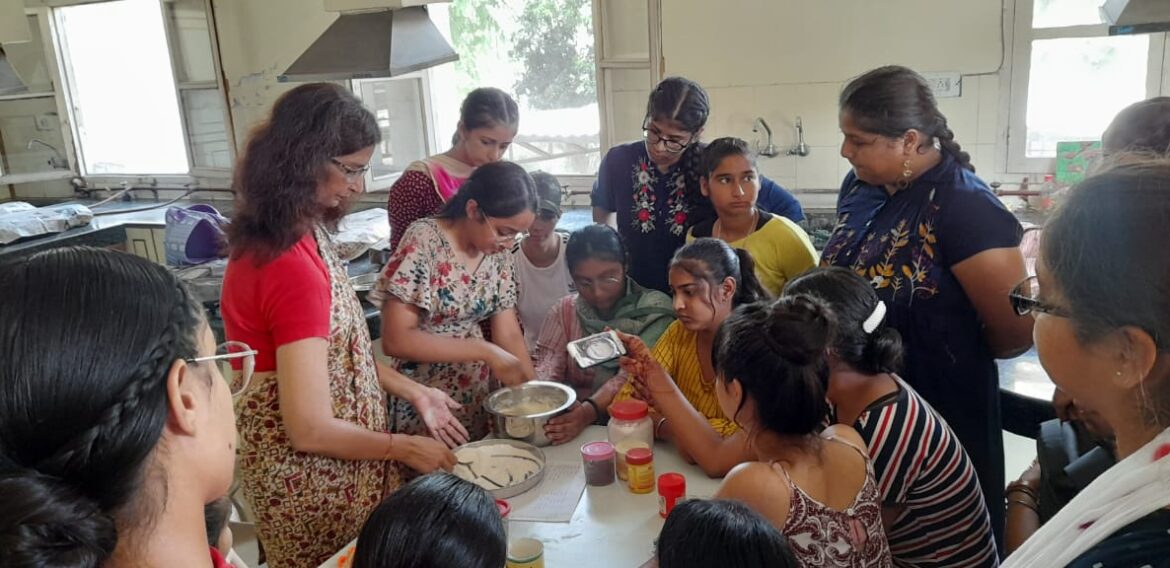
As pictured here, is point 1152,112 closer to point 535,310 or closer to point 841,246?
point 841,246

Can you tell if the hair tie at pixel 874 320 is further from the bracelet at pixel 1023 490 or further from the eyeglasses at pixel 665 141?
the eyeglasses at pixel 665 141

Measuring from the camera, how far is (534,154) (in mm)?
4273

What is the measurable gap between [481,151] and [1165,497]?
2029 mm

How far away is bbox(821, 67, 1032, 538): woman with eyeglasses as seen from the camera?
1696 mm

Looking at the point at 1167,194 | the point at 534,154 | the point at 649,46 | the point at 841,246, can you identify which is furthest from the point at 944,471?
the point at 534,154

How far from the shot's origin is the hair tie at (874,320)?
4.87 feet

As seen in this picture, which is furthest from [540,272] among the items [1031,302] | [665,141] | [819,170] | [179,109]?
[179,109]

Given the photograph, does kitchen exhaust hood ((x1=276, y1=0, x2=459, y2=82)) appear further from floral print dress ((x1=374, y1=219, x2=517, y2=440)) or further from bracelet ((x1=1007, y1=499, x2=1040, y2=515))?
bracelet ((x1=1007, y1=499, x2=1040, y2=515))

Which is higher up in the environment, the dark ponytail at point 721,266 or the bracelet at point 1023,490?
the dark ponytail at point 721,266

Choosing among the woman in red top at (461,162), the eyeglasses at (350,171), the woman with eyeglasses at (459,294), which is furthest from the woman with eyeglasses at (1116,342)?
the woman in red top at (461,162)

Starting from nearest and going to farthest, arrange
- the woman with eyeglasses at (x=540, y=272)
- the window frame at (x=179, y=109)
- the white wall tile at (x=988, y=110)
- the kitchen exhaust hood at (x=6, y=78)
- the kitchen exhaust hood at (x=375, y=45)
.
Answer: the kitchen exhaust hood at (x=375, y=45), the woman with eyeglasses at (x=540, y=272), the white wall tile at (x=988, y=110), the kitchen exhaust hood at (x=6, y=78), the window frame at (x=179, y=109)

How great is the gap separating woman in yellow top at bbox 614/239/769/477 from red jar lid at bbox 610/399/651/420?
0.04m

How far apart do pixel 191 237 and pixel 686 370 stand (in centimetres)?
257

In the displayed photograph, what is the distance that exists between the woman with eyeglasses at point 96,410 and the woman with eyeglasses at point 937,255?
58.5 inches
